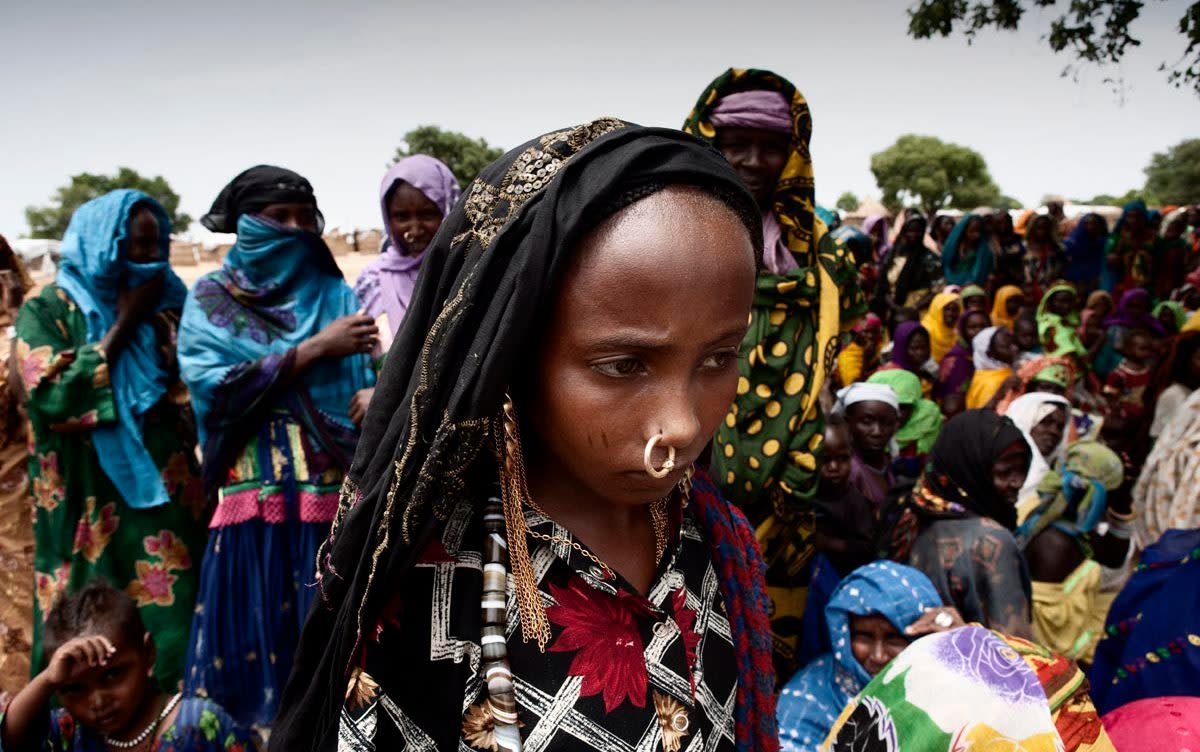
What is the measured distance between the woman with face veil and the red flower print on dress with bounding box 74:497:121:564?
9.39ft

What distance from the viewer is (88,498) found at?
3.35 m

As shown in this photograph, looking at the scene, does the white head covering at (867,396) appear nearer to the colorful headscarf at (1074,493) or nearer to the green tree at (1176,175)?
the colorful headscarf at (1074,493)

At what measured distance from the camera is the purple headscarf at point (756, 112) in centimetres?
292

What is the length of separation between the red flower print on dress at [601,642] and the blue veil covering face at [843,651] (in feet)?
6.07

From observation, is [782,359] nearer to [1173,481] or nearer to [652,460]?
[652,460]

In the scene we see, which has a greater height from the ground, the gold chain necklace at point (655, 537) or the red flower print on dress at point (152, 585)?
the gold chain necklace at point (655, 537)

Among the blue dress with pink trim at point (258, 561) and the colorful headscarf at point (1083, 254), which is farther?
the colorful headscarf at point (1083, 254)

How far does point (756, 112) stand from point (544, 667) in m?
2.47

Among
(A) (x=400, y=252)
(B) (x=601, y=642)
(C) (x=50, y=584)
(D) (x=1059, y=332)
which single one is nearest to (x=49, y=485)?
(C) (x=50, y=584)

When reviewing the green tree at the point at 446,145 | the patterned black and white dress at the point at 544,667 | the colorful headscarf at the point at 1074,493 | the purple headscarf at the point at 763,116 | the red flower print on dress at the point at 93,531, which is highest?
the green tree at the point at 446,145

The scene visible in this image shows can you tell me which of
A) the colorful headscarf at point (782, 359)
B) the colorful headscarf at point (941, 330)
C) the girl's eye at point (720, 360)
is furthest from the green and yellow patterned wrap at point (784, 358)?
the colorful headscarf at point (941, 330)

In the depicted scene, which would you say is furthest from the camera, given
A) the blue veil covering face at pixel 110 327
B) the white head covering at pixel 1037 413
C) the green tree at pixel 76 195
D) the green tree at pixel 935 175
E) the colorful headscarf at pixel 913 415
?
the green tree at pixel 935 175

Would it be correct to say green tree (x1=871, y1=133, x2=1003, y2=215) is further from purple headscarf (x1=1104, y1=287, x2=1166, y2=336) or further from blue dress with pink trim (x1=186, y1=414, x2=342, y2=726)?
blue dress with pink trim (x1=186, y1=414, x2=342, y2=726)

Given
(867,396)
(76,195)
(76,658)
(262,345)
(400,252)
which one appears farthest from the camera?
(76,195)
